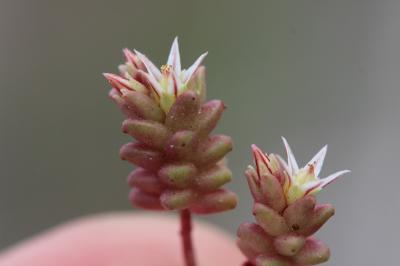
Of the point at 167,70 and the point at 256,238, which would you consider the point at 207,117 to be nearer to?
the point at 167,70

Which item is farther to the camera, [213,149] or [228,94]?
[228,94]

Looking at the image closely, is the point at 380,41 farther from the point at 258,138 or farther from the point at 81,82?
the point at 81,82

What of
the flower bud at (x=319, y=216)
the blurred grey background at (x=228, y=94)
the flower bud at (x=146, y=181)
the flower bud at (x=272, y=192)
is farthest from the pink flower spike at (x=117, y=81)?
the blurred grey background at (x=228, y=94)

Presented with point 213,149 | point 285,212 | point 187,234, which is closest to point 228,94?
point 187,234

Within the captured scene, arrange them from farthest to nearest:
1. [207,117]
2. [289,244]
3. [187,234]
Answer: [187,234] < [207,117] < [289,244]

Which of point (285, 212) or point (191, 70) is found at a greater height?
point (191, 70)

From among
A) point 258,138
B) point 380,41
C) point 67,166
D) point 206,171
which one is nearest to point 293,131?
point 258,138

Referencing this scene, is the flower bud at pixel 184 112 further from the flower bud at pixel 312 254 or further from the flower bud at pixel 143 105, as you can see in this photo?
the flower bud at pixel 312 254
